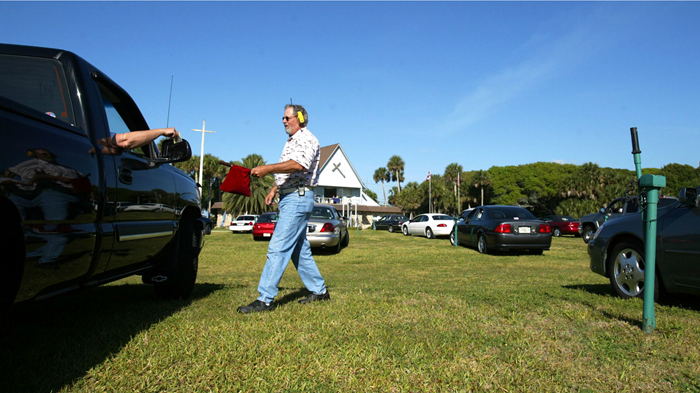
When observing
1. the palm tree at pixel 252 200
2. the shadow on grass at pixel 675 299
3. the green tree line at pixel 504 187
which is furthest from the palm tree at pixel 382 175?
the shadow on grass at pixel 675 299

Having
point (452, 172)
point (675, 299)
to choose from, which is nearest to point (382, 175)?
point (452, 172)

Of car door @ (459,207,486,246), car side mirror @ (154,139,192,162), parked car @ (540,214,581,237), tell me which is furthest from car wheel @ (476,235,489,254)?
parked car @ (540,214,581,237)

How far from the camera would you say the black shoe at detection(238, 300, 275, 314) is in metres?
3.78

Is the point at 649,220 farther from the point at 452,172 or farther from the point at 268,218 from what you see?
the point at 452,172

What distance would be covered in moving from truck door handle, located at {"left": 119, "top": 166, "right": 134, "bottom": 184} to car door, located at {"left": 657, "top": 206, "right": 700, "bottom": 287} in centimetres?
471

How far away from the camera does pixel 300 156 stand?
3.98m

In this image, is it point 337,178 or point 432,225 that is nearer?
point 432,225

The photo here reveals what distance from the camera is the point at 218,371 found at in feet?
7.97

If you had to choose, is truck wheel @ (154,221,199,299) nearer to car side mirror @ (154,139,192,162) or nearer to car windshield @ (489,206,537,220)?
car side mirror @ (154,139,192,162)

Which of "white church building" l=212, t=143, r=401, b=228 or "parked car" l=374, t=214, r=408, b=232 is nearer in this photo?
"parked car" l=374, t=214, r=408, b=232

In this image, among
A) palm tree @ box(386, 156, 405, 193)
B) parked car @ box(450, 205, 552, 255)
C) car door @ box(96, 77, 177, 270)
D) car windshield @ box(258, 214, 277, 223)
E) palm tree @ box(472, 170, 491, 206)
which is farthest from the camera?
palm tree @ box(386, 156, 405, 193)

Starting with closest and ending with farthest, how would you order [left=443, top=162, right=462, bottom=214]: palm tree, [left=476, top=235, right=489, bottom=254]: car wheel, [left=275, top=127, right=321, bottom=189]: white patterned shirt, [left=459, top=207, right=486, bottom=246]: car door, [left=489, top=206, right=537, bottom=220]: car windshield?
[left=275, top=127, right=321, bottom=189]: white patterned shirt < [left=489, top=206, right=537, bottom=220]: car windshield < [left=476, top=235, right=489, bottom=254]: car wheel < [left=459, top=207, right=486, bottom=246]: car door < [left=443, top=162, right=462, bottom=214]: palm tree

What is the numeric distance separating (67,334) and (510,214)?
11.4m

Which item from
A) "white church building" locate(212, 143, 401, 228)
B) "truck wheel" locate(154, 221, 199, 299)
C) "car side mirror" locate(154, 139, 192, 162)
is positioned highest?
"white church building" locate(212, 143, 401, 228)
